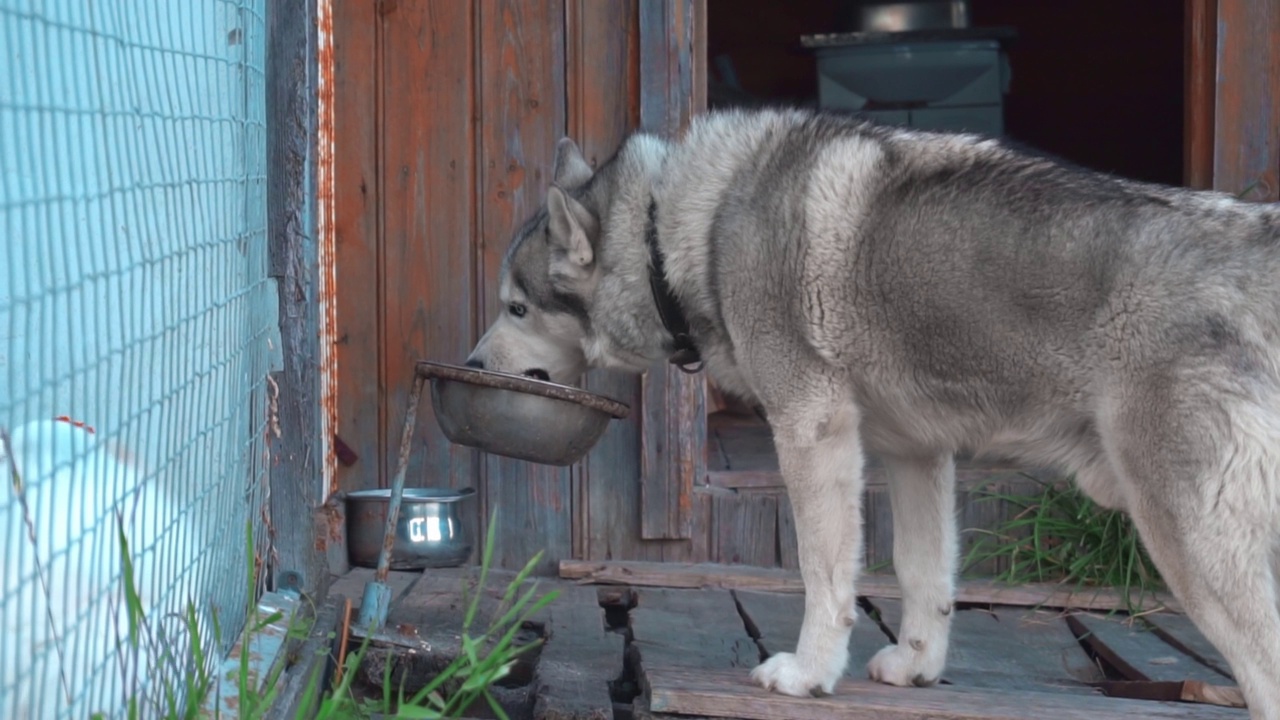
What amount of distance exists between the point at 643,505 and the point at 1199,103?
9.07 ft

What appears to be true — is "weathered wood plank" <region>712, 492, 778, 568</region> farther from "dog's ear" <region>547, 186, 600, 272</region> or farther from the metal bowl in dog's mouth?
"dog's ear" <region>547, 186, 600, 272</region>

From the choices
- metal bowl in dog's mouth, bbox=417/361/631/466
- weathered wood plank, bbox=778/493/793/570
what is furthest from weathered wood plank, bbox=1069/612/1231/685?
metal bowl in dog's mouth, bbox=417/361/631/466

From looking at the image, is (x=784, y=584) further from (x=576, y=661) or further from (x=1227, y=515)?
(x=1227, y=515)

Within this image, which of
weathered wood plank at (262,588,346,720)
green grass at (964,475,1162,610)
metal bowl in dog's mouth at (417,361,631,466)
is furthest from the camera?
green grass at (964,475,1162,610)

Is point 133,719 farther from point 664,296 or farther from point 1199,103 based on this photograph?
point 1199,103

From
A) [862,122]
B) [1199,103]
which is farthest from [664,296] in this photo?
[1199,103]

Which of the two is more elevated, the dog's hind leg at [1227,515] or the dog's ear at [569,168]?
the dog's ear at [569,168]

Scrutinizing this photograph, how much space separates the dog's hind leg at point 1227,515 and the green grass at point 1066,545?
72.0 inches

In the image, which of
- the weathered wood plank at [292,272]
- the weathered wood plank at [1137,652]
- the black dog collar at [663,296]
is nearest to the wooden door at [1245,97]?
the weathered wood plank at [1137,652]

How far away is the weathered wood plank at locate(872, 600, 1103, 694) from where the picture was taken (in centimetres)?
382

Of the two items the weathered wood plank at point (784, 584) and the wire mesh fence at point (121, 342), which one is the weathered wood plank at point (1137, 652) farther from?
the wire mesh fence at point (121, 342)

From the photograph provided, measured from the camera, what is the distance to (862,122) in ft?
12.0

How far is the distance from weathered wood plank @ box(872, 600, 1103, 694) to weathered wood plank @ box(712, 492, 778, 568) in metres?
0.58

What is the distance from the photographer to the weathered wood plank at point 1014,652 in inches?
151
